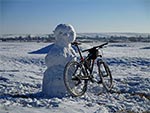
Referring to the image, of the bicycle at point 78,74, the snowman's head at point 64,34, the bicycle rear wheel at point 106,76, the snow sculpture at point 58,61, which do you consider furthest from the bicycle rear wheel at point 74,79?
the bicycle rear wheel at point 106,76

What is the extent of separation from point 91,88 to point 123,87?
1.64m

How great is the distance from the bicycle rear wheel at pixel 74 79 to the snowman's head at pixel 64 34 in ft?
2.34

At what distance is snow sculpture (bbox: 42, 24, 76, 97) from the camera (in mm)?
7719

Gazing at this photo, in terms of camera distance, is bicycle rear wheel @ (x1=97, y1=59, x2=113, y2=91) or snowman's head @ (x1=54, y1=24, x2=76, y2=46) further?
bicycle rear wheel @ (x1=97, y1=59, x2=113, y2=91)

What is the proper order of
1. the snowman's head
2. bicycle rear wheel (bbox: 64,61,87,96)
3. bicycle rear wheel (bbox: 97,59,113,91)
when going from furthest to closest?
bicycle rear wheel (bbox: 97,59,113,91) → the snowman's head → bicycle rear wheel (bbox: 64,61,87,96)

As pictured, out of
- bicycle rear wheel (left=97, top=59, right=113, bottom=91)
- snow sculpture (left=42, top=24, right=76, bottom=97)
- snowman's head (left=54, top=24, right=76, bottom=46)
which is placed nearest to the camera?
snow sculpture (left=42, top=24, right=76, bottom=97)

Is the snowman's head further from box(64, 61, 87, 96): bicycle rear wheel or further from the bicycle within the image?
box(64, 61, 87, 96): bicycle rear wheel

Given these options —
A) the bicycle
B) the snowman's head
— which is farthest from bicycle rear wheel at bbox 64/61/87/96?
the snowman's head

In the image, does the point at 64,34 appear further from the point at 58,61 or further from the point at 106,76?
the point at 106,76

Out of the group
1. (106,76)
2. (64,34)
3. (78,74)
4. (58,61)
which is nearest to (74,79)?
(78,74)

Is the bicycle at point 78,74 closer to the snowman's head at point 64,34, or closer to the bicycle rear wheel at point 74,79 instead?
the bicycle rear wheel at point 74,79

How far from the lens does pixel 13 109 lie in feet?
19.2

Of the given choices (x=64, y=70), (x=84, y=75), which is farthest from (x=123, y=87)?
(x=64, y=70)

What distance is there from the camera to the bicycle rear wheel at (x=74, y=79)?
7.51m
